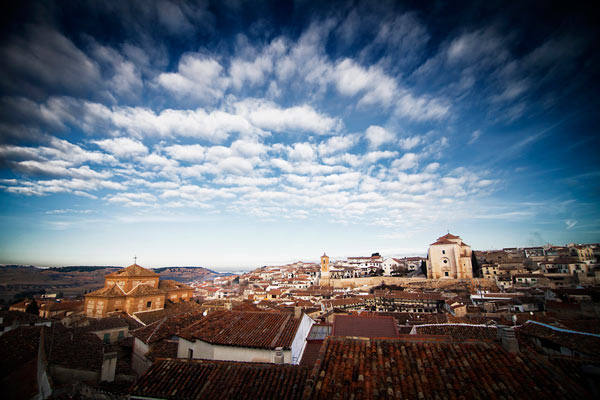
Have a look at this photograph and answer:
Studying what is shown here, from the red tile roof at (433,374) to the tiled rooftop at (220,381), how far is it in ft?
7.65

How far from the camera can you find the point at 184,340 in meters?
13.6

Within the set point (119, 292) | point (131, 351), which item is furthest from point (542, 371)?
point (119, 292)

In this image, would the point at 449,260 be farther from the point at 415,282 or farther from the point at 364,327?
the point at 364,327

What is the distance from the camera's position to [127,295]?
31.6 m

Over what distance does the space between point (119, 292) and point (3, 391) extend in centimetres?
2092

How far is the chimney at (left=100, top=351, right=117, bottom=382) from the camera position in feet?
44.6

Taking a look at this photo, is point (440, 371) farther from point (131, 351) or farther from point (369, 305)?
point (369, 305)

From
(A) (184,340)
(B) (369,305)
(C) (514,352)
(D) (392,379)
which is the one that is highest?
(C) (514,352)

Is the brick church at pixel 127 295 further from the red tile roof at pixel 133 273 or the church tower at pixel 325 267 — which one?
the church tower at pixel 325 267

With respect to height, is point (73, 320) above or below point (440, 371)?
below

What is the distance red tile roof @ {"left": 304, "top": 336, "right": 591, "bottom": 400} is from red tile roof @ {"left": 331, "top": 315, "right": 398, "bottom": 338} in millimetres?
7819

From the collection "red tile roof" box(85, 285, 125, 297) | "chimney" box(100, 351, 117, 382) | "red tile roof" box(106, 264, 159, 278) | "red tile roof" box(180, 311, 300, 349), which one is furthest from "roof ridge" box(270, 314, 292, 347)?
"red tile roof" box(106, 264, 159, 278)

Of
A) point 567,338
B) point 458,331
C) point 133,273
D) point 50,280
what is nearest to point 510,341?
point 567,338

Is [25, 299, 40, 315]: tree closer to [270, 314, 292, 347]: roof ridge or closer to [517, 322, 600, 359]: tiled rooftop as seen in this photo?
[270, 314, 292, 347]: roof ridge
